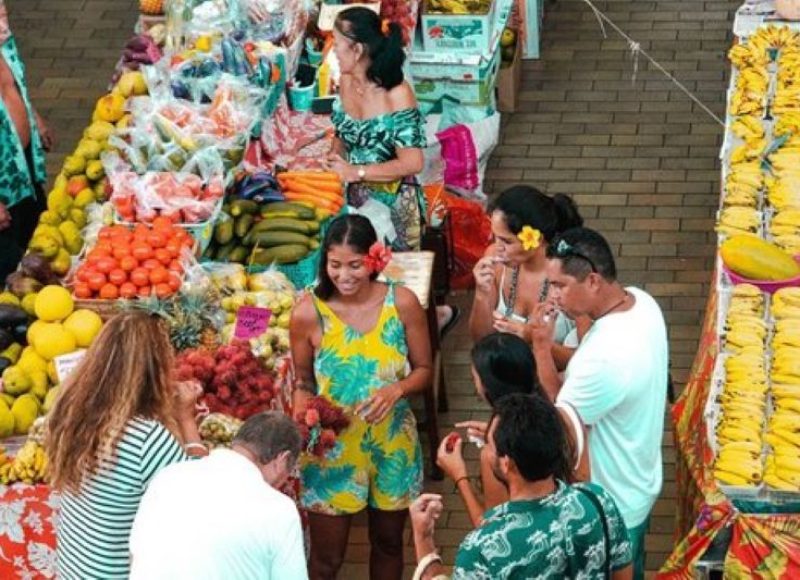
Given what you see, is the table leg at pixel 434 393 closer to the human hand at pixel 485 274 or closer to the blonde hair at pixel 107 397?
the human hand at pixel 485 274

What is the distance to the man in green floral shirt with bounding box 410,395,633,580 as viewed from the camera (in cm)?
476

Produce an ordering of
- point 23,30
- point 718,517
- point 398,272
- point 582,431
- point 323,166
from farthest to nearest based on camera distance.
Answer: point 23,30, point 323,166, point 398,272, point 718,517, point 582,431

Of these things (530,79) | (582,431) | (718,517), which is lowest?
(718,517)

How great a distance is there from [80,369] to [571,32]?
22.0 feet

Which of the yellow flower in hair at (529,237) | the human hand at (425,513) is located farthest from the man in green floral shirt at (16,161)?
the human hand at (425,513)

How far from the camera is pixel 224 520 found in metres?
5.01

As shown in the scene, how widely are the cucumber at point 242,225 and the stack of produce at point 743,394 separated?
231 cm

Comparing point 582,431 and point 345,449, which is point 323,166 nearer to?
point 345,449

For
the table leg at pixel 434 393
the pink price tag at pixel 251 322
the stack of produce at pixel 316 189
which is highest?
the stack of produce at pixel 316 189

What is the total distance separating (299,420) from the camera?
6355mm

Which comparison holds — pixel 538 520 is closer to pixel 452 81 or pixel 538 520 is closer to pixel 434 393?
pixel 434 393

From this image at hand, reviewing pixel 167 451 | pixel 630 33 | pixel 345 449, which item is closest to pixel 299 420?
pixel 345 449

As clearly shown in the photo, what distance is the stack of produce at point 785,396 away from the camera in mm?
5863

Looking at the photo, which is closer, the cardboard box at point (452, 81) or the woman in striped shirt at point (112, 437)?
the woman in striped shirt at point (112, 437)
